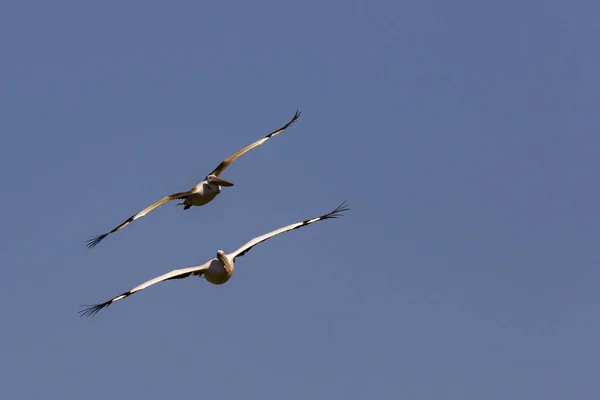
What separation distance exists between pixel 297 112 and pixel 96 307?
50.2ft

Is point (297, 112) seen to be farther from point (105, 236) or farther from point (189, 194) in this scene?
point (105, 236)

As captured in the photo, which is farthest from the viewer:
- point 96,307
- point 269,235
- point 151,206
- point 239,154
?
point 239,154

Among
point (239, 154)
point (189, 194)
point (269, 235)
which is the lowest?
point (269, 235)

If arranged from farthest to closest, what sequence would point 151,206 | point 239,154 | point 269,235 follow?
1. point 239,154
2. point 151,206
3. point 269,235

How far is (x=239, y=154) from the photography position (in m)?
52.8

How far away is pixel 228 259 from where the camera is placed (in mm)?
42938

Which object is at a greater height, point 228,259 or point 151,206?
point 151,206

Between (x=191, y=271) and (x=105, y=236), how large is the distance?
4783 mm

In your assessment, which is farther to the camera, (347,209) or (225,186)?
(225,186)

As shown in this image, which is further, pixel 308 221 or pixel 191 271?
pixel 308 221

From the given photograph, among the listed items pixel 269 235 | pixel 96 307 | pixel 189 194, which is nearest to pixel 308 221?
pixel 269 235

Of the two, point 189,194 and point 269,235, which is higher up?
point 189,194

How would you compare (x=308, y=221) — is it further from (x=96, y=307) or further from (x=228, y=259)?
(x=96, y=307)

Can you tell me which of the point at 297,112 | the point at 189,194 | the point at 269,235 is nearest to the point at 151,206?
the point at 189,194
